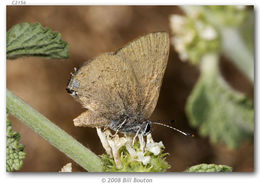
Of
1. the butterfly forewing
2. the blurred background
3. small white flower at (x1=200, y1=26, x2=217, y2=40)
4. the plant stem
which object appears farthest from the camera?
the blurred background

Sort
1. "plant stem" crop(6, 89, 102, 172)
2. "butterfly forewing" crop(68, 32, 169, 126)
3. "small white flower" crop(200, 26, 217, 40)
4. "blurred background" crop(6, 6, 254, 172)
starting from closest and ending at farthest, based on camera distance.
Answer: "plant stem" crop(6, 89, 102, 172)
"butterfly forewing" crop(68, 32, 169, 126)
"small white flower" crop(200, 26, 217, 40)
"blurred background" crop(6, 6, 254, 172)

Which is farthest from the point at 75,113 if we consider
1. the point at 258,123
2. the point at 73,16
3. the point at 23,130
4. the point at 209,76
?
the point at 258,123

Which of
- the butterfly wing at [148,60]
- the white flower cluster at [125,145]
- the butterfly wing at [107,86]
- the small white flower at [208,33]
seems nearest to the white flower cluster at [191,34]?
the small white flower at [208,33]

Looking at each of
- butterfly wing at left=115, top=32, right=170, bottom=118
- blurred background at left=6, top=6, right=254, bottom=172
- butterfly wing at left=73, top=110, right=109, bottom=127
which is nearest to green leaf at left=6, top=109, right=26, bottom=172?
butterfly wing at left=73, top=110, right=109, bottom=127

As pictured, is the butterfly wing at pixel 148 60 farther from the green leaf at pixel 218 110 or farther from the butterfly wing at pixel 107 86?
the green leaf at pixel 218 110

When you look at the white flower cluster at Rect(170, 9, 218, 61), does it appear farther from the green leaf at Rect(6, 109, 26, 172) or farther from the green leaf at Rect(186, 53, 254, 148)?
the green leaf at Rect(6, 109, 26, 172)
